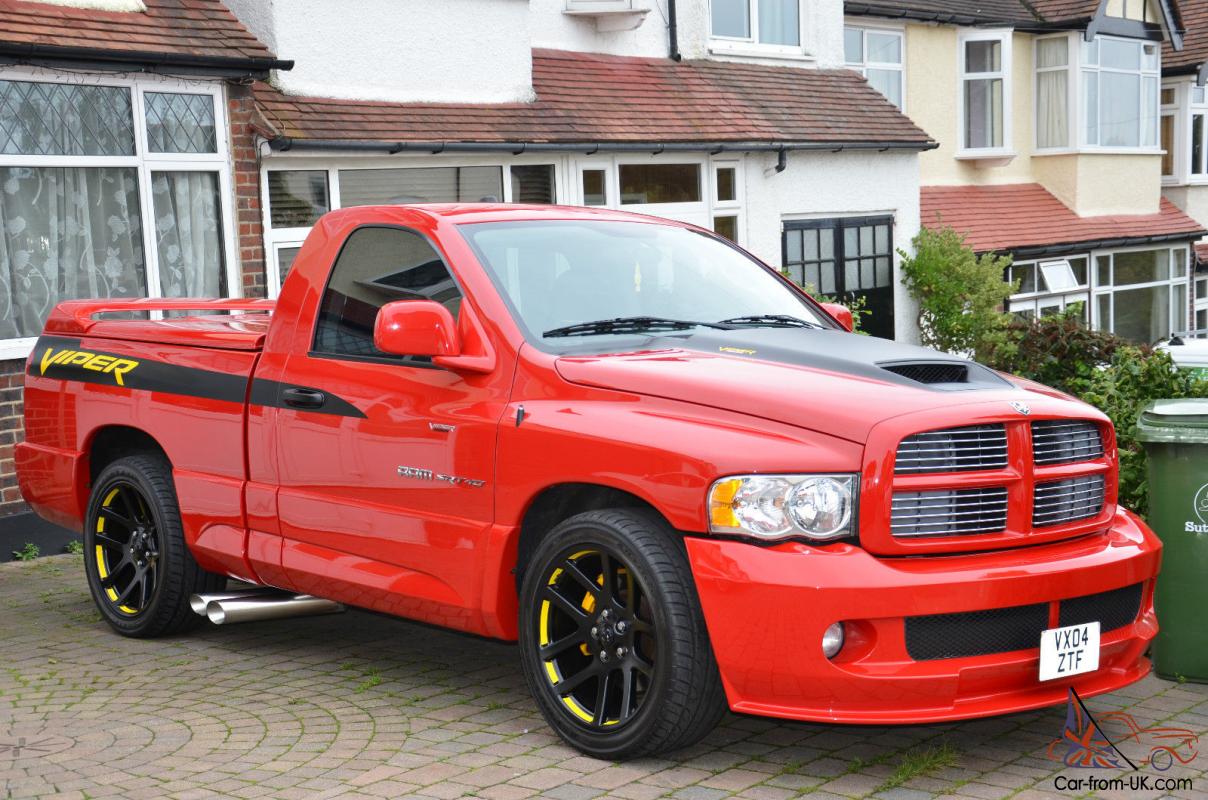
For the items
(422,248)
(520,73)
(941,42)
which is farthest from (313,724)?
(941,42)

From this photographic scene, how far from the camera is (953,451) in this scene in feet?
15.7

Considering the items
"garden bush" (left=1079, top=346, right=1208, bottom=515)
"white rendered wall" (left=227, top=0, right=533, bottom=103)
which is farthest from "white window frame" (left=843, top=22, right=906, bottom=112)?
"garden bush" (left=1079, top=346, right=1208, bottom=515)

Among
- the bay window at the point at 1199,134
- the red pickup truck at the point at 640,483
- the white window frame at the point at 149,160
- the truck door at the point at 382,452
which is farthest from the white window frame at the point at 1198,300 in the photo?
the truck door at the point at 382,452

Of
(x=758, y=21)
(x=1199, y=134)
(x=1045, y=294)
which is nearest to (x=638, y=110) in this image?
(x=758, y=21)

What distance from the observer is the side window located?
19.2 feet

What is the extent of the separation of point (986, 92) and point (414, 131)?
14155mm

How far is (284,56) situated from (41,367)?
19.7 feet

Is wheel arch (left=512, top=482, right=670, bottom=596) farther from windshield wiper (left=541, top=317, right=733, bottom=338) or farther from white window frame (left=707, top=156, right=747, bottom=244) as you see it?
white window frame (left=707, top=156, right=747, bottom=244)

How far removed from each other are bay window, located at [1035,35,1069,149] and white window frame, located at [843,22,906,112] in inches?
146

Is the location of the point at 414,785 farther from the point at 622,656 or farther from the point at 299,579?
the point at 299,579

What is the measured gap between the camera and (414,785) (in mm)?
4914

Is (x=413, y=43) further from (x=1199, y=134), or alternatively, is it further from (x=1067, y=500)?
(x=1199, y=134)

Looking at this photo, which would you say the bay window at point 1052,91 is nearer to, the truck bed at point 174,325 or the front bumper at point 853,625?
the truck bed at point 174,325

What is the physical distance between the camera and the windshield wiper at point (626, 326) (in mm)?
5609
